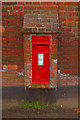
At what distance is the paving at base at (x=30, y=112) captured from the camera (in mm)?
3589

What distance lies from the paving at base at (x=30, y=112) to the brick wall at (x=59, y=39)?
54 centimetres

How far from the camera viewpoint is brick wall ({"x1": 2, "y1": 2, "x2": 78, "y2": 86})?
3850mm

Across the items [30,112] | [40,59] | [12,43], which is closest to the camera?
[40,59]

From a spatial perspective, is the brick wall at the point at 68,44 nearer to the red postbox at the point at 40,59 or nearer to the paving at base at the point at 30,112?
the red postbox at the point at 40,59

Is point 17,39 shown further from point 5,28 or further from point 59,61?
point 59,61

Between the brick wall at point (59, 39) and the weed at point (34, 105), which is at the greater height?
the brick wall at point (59, 39)

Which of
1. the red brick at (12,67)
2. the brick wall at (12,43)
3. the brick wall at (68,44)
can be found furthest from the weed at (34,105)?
the red brick at (12,67)

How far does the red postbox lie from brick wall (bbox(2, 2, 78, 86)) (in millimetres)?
561

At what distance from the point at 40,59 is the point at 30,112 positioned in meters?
1.30

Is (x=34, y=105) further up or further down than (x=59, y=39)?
further down

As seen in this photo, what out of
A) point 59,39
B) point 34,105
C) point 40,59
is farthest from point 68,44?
point 34,105

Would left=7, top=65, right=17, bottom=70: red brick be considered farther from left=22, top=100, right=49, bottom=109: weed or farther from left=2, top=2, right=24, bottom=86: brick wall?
left=22, top=100, right=49, bottom=109: weed

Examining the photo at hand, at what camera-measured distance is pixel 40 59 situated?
11.3 feet

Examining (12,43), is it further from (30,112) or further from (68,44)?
(30,112)
